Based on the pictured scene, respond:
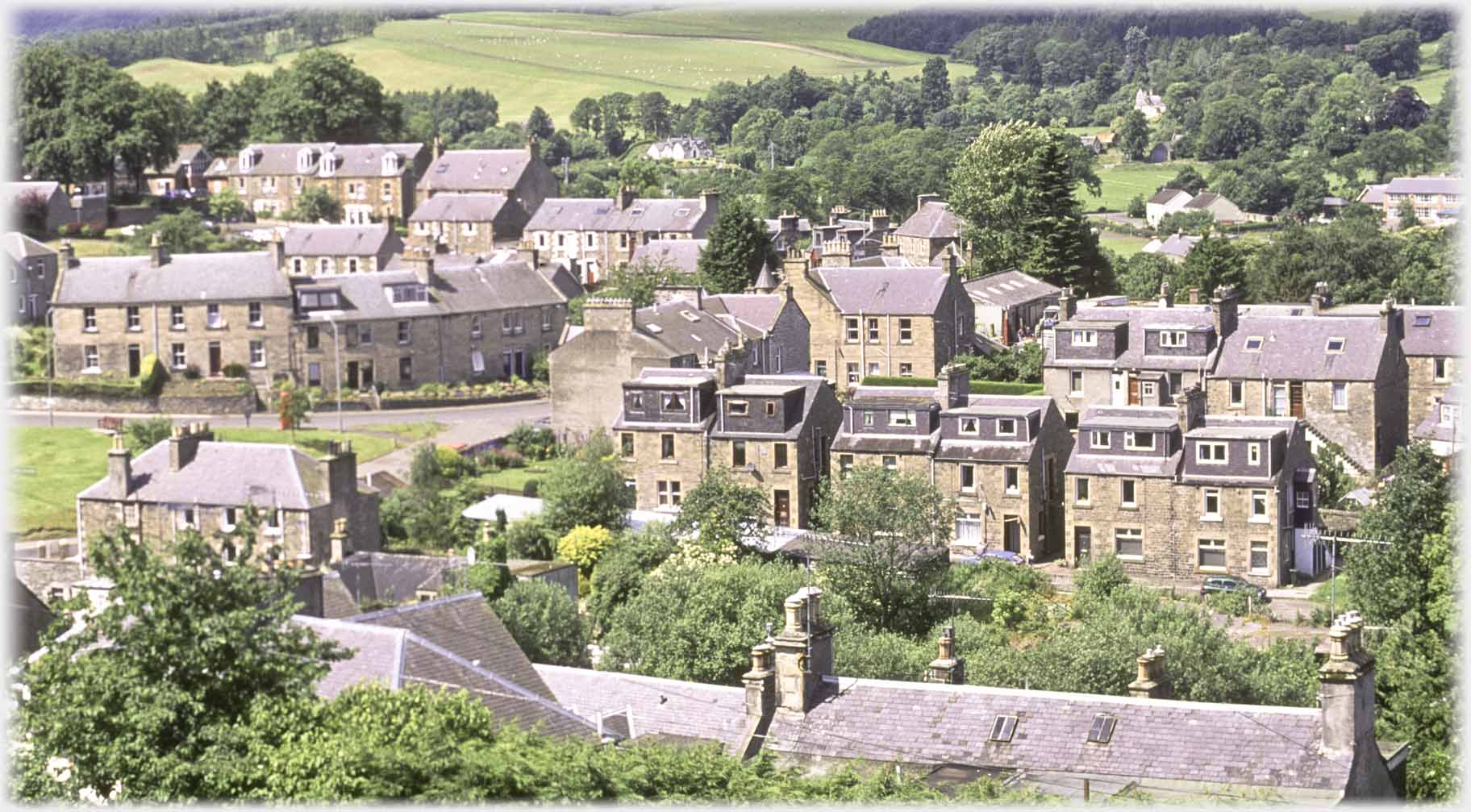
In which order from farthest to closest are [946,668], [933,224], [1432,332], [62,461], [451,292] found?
[933,224], [451,292], [1432,332], [62,461], [946,668]

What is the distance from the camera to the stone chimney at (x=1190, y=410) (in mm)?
58188

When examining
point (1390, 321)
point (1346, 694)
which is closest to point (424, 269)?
point (1390, 321)

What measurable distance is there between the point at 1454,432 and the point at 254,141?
3174 inches

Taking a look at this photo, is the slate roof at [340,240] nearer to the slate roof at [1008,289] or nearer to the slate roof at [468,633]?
the slate roof at [1008,289]

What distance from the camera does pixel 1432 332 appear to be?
2729 inches

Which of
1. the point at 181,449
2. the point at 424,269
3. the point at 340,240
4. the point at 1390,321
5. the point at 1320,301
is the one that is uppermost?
the point at 340,240

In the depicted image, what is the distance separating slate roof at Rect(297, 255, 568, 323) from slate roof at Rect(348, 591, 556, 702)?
45021 mm

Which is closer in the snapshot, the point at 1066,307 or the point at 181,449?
the point at 181,449

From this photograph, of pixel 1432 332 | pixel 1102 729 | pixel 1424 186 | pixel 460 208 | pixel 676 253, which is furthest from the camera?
pixel 1424 186

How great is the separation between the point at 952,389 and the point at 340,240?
1836 inches

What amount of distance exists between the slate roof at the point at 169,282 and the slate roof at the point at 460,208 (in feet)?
114

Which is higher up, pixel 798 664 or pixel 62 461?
pixel 798 664

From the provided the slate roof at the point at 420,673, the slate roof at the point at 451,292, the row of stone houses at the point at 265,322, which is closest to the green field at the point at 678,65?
the slate roof at the point at 451,292

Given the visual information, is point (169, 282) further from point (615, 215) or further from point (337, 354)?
point (615, 215)
